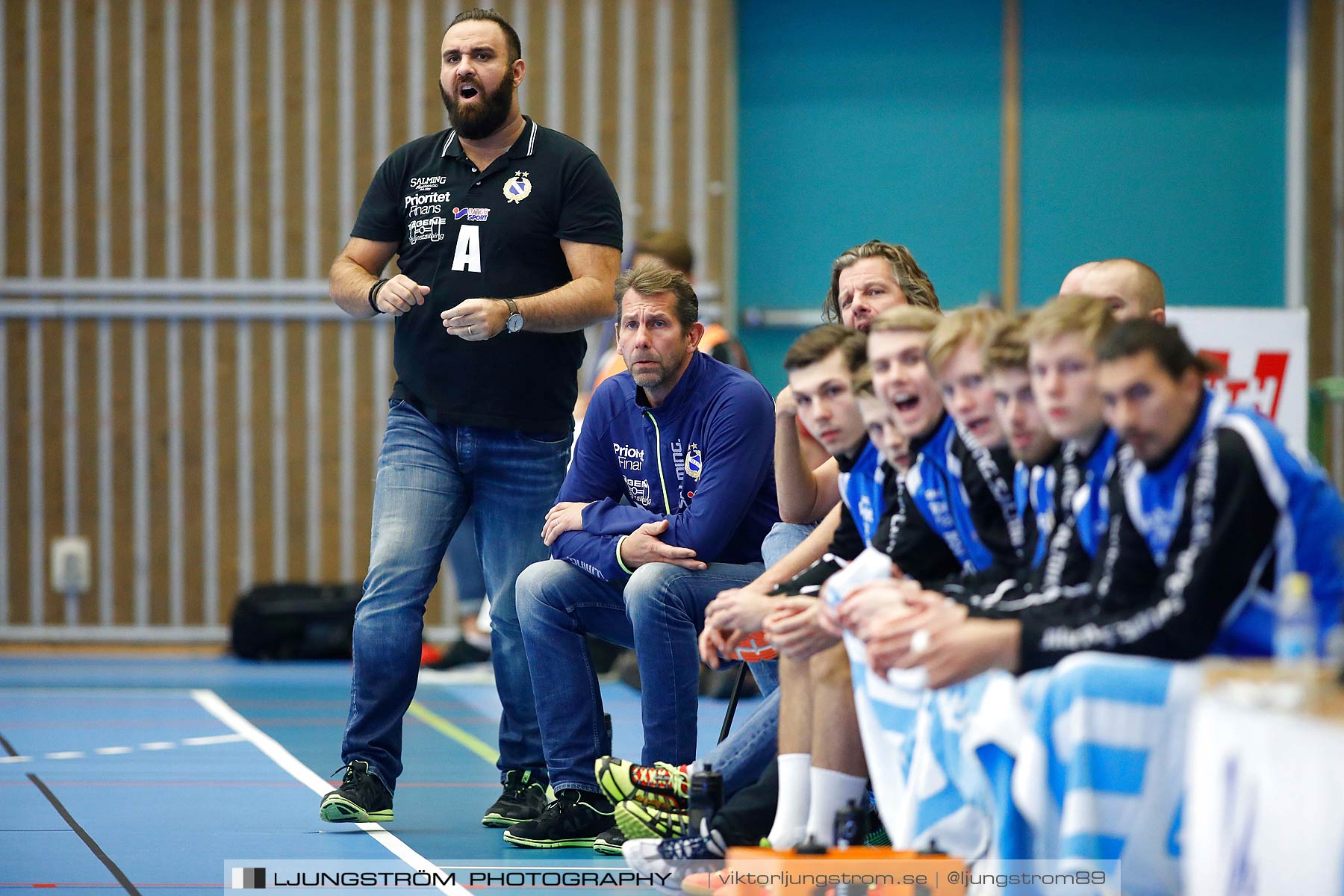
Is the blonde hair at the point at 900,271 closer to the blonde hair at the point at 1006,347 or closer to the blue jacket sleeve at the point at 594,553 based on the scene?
the blue jacket sleeve at the point at 594,553

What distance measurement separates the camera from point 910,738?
112 inches

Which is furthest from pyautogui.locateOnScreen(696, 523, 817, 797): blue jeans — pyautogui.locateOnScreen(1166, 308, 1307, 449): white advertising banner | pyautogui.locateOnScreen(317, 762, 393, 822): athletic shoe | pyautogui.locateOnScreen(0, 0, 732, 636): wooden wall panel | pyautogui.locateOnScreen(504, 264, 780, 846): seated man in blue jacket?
pyautogui.locateOnScreen(0, 0, 732, 636): wooden wall panel

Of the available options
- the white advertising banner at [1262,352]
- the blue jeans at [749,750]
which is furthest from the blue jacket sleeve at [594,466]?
the white advertising banner at [1262,352]

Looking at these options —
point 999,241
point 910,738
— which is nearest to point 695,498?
point 910,738

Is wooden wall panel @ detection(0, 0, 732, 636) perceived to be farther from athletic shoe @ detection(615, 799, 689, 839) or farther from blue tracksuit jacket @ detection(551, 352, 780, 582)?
athletic shoe @ detection(615, 799, 689, 839)

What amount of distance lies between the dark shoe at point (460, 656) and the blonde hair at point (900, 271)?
4905mm

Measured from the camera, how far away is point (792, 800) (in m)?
3.22

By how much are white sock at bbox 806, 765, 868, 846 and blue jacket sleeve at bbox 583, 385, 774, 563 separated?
1.08 metres

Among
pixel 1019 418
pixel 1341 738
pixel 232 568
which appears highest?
pixel 1019 418

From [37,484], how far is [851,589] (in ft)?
26.0

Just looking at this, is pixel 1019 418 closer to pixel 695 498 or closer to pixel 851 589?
pixel 851 589

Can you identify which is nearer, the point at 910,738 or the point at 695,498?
the point at 910,738

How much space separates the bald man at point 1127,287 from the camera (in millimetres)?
3764

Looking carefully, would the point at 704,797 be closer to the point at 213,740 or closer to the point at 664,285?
the point at 664,285
